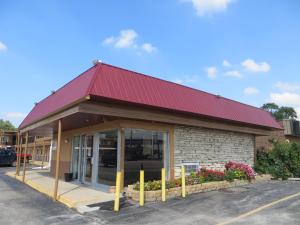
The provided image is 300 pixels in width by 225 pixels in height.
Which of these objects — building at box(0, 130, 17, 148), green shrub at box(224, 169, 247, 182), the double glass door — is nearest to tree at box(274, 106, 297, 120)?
building at box(0, 130, 17, 148)

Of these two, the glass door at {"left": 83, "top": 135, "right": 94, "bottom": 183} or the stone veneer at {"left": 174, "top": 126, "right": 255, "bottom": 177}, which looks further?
the glass door at {"left": 83, "top": 135, "right": 94, "bottom": 183}

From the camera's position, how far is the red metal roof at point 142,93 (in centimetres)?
1105

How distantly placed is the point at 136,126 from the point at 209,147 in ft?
17.5

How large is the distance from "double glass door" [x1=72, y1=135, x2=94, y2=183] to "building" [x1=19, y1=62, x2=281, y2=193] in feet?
0.17

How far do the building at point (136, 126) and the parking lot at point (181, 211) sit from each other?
2036 mm

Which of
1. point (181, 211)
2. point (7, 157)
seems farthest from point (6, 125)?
point (181, 211)

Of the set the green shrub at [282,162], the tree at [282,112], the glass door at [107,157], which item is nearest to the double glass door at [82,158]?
the glass door at [107,157]

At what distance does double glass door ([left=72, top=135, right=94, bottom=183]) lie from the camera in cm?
1519

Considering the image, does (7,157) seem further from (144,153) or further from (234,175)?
(234,175)

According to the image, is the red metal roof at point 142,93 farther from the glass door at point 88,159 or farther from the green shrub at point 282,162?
the green shrub at point 282,162

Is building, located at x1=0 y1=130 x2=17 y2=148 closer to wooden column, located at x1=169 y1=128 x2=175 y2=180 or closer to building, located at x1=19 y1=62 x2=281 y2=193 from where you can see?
building, located at x1=19 y1=62 x2=281 y2=193

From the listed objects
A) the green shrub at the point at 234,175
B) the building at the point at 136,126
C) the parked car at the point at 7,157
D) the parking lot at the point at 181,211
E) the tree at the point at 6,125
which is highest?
the tree at the point at 6,125

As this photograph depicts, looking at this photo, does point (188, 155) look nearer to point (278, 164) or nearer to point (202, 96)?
point (202, 96)

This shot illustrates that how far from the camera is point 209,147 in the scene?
52.9 ft
